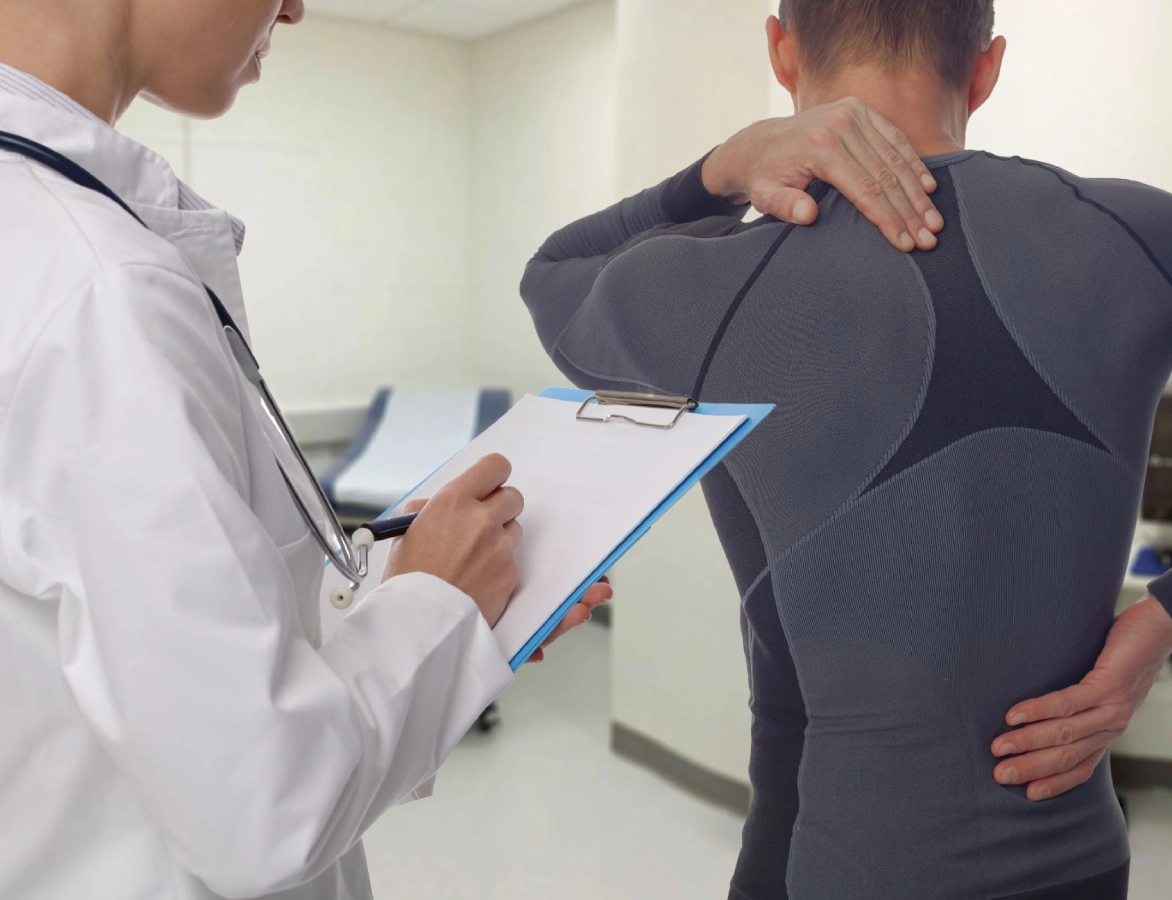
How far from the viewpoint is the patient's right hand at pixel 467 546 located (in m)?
0.65

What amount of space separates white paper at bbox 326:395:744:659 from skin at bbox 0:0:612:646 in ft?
0.07

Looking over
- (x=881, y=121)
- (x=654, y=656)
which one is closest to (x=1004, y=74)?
(x=654, y=656)

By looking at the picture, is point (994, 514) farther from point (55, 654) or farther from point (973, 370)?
point (55, 654)

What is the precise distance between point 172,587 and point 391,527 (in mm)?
216

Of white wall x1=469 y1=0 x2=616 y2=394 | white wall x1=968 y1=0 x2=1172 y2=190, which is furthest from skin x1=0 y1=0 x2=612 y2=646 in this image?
white wall x1=469 y1=0 x2=616 y2=394

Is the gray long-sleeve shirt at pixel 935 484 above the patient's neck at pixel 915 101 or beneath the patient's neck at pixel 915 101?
beneath

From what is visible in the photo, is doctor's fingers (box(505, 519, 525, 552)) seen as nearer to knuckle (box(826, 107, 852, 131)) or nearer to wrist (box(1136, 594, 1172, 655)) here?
knuckle (box(826, 107, 852, 131))

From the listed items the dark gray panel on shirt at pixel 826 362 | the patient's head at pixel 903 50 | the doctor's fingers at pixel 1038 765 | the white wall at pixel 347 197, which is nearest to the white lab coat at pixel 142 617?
the dark gray panel on shirt at pixel 826 362

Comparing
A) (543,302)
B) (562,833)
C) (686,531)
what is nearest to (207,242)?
(543,302)

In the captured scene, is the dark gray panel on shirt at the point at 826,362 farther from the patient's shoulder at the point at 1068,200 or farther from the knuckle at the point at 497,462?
the knuckle at the point at 497,462

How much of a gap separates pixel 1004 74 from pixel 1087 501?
1.97 meters

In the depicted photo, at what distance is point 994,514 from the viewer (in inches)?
32.3

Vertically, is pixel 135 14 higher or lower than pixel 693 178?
higher

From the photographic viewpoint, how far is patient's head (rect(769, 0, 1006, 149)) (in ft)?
2.83
